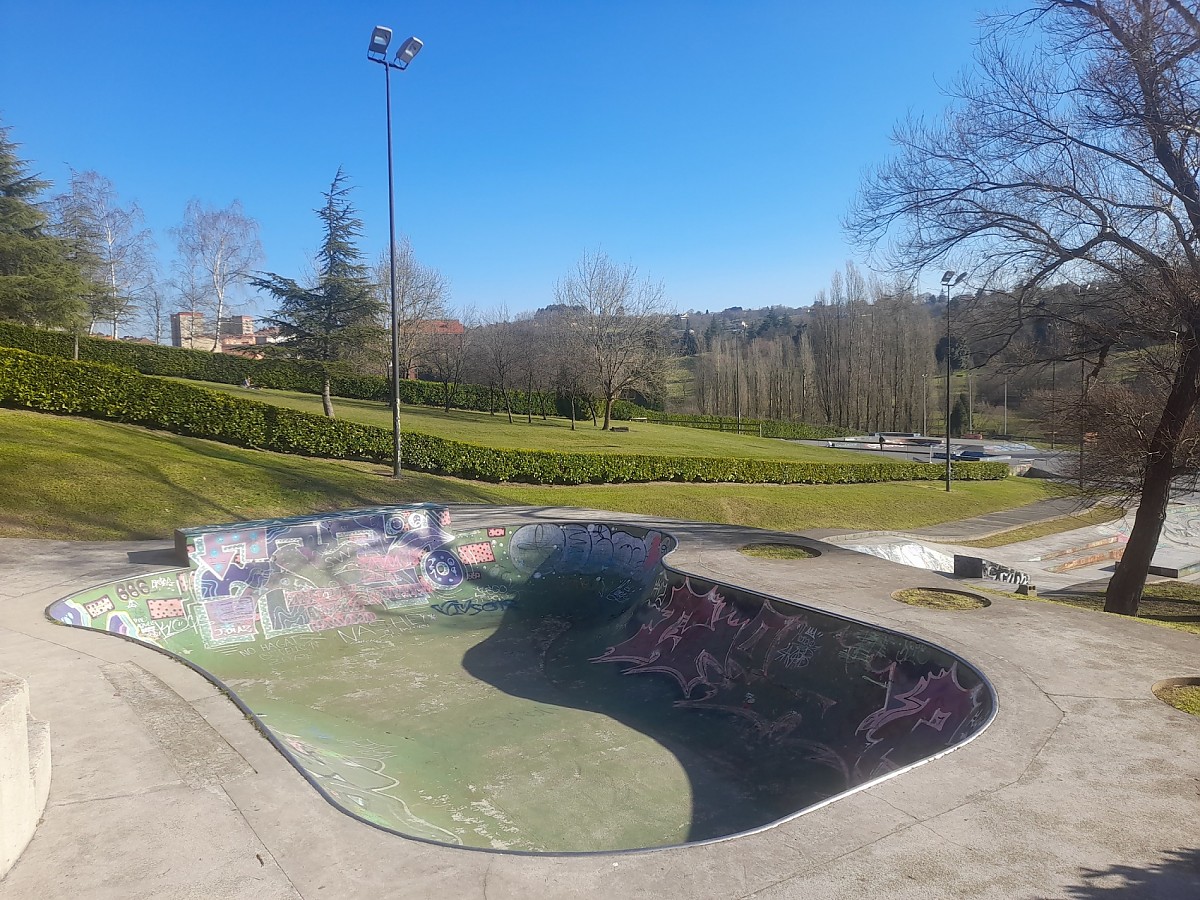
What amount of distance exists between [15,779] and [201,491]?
1268cm

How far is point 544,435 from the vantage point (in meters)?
35.3

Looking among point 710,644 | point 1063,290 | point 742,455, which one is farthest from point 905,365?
point 710,644

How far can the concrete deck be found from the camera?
3.76 metres

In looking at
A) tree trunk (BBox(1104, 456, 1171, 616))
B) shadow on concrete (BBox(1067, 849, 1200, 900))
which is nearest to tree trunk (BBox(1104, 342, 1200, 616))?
tree trunk (BBox(1104, 456, 1171, 616))

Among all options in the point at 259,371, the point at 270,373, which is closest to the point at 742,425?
the point at 270,373

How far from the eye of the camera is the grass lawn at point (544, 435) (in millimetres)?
31938

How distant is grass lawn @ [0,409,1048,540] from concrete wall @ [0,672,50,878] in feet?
33.9

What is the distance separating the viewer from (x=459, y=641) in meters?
10.9

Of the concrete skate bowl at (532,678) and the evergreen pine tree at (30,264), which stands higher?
the evergreen pine tree at (30,264)

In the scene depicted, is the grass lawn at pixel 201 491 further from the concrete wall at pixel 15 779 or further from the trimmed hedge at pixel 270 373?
the trimmed hedge at pixel 270 373

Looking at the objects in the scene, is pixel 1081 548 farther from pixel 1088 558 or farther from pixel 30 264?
pixel 30 264

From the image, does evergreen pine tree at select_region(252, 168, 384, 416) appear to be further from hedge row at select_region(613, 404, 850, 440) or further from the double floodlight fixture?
hedge row at select_region(613, 404, 850, 440)

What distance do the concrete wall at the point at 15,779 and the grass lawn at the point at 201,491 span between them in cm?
1034

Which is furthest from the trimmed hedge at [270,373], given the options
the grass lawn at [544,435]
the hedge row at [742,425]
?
the grass lawn at [544,435]
